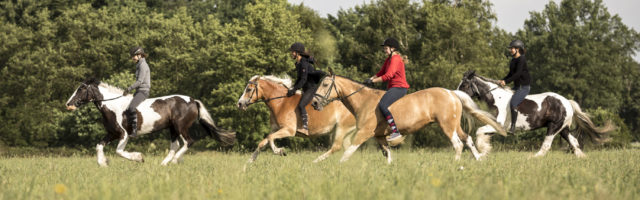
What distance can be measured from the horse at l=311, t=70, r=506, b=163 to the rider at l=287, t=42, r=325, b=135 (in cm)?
191

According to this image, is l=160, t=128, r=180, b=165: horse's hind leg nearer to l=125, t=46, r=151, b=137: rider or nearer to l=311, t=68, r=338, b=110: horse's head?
l=125, t=46, r=151, b=137: rider

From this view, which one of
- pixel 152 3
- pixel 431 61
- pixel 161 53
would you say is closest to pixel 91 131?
pixel 161 53

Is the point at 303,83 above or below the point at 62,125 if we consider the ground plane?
above

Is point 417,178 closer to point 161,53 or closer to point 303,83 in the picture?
point 303,83

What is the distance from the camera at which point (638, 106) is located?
54.8m

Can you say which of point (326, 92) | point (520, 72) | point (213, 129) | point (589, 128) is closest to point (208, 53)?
point (213, 129)

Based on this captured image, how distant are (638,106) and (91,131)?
4675 centimetres

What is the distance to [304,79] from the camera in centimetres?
1202

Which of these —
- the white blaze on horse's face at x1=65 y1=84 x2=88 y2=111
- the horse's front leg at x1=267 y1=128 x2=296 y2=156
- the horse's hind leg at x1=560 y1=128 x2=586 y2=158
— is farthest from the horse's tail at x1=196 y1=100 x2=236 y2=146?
the horse's hind leg at x1=560 y1=128 x2=586 y2=158

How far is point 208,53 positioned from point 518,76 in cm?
2597

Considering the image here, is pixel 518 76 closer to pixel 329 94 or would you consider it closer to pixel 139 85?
pixel 329 94

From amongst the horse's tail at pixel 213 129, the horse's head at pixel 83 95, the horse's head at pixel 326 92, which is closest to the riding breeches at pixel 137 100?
the horse's head at pixel 83 95

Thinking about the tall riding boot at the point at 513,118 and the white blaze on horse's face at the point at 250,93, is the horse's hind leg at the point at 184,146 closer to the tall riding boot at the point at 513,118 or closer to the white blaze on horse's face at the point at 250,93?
the white blaze on horse's face at the point at 250,93

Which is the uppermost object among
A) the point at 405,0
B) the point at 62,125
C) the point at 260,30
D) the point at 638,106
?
the point at 405,0
